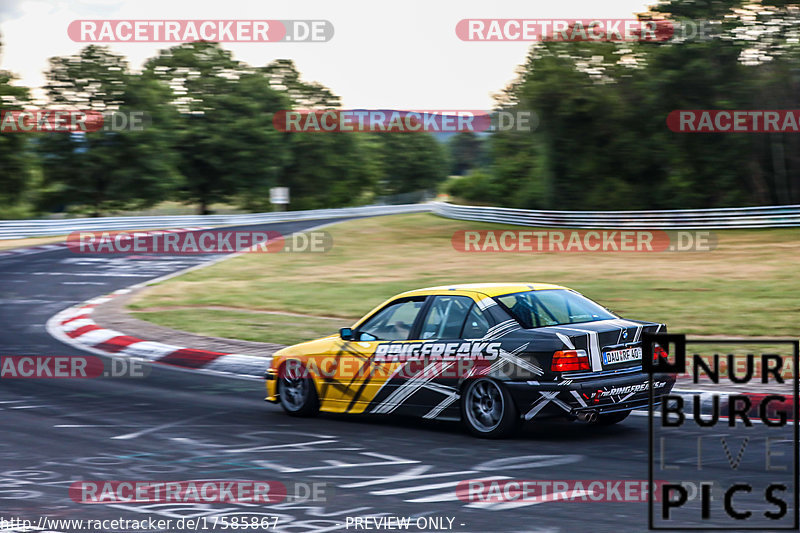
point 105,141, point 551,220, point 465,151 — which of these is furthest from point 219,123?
point 465,151

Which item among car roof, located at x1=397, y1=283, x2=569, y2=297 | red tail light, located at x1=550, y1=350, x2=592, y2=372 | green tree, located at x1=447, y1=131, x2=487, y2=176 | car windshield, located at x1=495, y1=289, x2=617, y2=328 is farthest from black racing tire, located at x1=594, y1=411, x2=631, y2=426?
green tree, located at x1=447, y1=131, x2=487, y2=176

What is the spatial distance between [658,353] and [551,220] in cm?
3561

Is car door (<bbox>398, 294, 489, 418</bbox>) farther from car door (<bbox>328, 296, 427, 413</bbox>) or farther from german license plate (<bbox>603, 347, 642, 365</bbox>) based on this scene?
german license plate (<bbox>603, 347, 642, 365</bbox>)

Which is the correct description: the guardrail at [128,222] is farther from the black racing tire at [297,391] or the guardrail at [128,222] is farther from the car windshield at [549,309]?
the car windshield at [549,309]

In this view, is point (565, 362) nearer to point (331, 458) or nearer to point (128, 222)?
point (331, 458)

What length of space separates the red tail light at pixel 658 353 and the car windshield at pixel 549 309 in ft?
1.50

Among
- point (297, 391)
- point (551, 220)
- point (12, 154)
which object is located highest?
point (12, 154)

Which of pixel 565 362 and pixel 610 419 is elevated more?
pixel 565 362

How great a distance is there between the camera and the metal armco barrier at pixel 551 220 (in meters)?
36.1

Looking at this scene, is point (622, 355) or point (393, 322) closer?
point (622, 355)

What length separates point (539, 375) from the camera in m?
8.23

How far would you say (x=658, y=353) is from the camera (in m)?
8.91

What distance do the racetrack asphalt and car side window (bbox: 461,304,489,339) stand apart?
0.88m

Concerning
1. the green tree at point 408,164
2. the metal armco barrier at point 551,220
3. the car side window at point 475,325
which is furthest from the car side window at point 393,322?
the green tree at point 408,164
